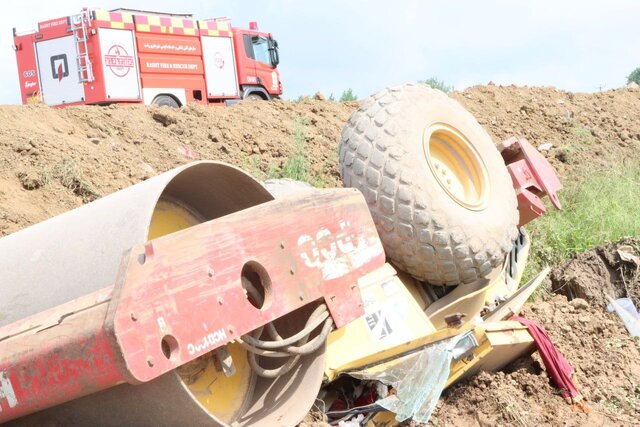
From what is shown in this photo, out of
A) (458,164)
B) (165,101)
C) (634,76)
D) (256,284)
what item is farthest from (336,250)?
(634,76)

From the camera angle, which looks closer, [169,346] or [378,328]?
[169,346]

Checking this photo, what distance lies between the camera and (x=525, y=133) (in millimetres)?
13625

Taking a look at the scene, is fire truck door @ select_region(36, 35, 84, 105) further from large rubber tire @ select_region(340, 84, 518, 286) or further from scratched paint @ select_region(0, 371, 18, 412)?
scratched paint @ select_region(0, 371, 18, 412)

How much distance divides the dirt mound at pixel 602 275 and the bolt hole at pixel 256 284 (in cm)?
440

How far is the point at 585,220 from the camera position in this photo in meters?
9.47

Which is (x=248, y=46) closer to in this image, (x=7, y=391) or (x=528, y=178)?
(x=528, y=178)

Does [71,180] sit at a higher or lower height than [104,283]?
higher

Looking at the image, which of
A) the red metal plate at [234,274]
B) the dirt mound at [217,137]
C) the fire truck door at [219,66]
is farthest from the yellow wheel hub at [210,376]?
the fire truck door at [219,66]

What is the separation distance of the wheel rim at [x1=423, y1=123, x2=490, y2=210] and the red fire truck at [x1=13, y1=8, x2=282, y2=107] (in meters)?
14.6

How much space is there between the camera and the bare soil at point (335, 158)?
4.57 m

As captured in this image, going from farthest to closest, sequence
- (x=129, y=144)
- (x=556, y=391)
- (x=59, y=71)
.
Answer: (x=59, y=71)
(x=129, y=144)
(x=556, y=391)

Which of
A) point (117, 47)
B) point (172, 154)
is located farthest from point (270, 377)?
point (117, 47)

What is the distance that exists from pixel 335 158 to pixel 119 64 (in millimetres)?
10478

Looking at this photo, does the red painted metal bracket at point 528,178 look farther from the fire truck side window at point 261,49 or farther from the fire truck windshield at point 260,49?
the fire truck side window at point 261,49
